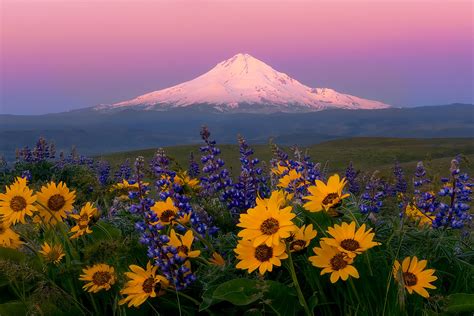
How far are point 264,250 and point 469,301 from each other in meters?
1.10

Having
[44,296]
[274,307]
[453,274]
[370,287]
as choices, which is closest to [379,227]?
[453,274]

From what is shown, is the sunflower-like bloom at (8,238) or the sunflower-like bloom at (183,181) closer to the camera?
the sunflower-like bloom at (8,238)

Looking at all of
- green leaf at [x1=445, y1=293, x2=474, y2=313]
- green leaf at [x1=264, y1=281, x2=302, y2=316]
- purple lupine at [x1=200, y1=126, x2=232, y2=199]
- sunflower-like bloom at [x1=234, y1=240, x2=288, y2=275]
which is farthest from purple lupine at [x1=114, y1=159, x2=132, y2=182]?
green leaf at [x1=445, y1=293, x2=474, y2=313]

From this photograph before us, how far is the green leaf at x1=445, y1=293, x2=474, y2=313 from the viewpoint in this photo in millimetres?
2646

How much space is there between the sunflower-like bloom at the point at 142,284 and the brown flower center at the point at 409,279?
1323 mm

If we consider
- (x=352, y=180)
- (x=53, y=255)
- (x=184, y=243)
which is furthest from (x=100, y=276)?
(x=352, y=180)

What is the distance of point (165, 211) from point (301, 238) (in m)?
0.97

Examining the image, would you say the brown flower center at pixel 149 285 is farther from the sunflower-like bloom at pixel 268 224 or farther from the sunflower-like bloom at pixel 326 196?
the sunflower-like bloom at pixel 326 196

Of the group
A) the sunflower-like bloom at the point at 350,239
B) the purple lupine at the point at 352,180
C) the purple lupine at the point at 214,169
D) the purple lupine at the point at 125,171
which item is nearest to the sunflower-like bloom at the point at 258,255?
the sunflower-like bloom at the point at 350,239

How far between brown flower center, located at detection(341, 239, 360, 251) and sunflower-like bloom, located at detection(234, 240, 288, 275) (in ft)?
1.00

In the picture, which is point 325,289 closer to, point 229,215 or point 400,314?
point 400,314

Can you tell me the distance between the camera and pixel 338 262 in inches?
104

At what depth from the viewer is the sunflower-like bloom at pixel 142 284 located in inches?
112

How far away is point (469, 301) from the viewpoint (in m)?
2.66
